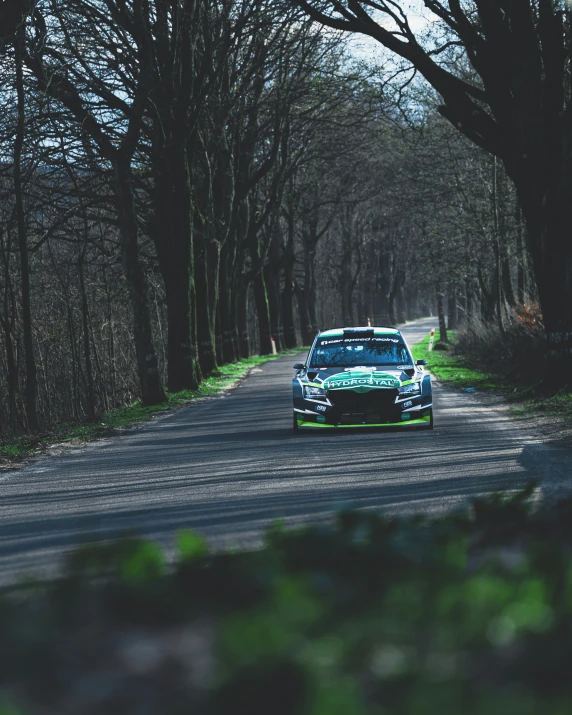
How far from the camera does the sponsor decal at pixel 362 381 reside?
17469mm

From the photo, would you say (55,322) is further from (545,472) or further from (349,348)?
(545,472)

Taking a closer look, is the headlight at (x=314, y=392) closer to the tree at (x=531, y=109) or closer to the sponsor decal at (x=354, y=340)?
the sponsor decal at (x=354, y=340)

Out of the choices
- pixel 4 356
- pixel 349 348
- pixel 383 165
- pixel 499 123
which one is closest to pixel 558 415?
pixel 349 348

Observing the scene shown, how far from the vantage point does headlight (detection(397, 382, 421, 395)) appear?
1734 centimetres

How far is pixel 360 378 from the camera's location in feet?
57.9

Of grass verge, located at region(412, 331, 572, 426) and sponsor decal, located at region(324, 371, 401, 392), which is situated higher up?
sponsor decal, located at region(324, 371, 401, 392)

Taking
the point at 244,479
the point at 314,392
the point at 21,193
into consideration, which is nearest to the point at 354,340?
the point at 314,392

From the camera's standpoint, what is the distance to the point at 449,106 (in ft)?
76.2

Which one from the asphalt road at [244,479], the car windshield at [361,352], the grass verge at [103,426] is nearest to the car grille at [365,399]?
the asphalt road at [244,479]

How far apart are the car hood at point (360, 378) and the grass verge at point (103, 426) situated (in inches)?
171

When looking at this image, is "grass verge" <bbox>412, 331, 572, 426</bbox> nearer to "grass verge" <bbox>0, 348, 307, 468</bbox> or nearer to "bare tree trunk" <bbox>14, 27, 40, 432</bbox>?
"grass verge" <bbox>0, 348, 307, 468</bbox>

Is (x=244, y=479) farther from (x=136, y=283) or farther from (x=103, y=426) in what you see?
(x=136, y=283)

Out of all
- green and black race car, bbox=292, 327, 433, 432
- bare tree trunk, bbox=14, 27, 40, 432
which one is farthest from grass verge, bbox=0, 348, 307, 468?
green and black race car, bbox=292, 327, 433, 432

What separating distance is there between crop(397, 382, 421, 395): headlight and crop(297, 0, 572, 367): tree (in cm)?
588
